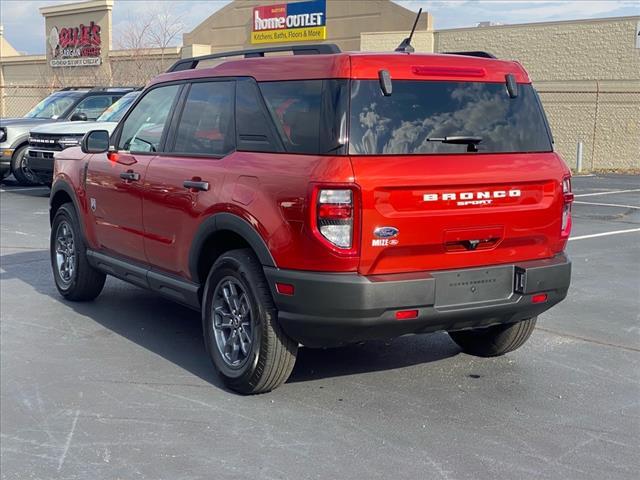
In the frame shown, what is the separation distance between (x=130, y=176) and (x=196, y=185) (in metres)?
1.06

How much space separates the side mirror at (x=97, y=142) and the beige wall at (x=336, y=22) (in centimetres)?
2487

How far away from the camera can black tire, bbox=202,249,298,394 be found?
16.0ft

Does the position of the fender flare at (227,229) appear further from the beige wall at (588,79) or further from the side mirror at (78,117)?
the beige wall at (588,79)

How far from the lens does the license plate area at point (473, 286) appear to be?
4.68 m

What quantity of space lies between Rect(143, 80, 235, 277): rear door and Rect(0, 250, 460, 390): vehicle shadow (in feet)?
2.07

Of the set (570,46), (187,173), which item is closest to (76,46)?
(570,46)

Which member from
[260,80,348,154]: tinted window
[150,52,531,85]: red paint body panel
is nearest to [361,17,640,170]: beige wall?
[150,52,531,85]: red paint body panel

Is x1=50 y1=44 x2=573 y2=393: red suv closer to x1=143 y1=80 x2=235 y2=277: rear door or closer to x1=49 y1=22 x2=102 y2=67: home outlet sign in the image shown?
x1=143 y1=80 x2=235 y2=277: rear door

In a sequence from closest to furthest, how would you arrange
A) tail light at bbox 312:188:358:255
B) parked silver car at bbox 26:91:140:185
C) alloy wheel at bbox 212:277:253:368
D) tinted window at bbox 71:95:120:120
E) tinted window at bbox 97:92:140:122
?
tail light at bbox 312:188:358:255, alloy wheel at bbox 212:277:253:368, parked silver car at bbox 26:91:140:185, tinted window at bbox 97:92:140:122, tinted window at bbox 71:95:120:120

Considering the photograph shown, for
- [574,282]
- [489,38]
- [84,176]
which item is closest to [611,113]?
[489,38]

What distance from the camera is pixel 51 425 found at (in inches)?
185

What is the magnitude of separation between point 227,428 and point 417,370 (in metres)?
1.55

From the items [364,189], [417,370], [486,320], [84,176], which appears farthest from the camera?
[84,176]

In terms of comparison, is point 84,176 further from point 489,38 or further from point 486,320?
point 489,38
